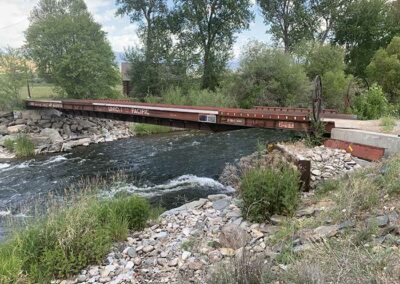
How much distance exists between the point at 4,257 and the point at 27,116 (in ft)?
70.9

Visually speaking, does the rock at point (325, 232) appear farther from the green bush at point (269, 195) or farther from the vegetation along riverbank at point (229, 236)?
the green bush at point (269, 195)

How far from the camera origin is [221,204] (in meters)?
8.33

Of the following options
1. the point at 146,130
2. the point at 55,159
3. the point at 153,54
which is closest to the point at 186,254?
the point at 55,159

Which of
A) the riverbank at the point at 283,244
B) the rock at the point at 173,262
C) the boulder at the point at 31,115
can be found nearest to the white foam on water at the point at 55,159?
the boulder at the point at 31,115

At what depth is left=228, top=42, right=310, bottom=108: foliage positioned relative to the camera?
2458 cm

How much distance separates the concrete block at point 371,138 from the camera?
8.34 m

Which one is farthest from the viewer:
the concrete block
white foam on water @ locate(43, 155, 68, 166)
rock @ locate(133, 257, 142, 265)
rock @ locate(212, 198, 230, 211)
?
white foam on water @ locate(43, 155, 68, 166)

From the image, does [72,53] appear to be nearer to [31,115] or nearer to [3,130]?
[31,115]

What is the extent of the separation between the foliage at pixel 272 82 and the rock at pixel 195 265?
65.1 feet

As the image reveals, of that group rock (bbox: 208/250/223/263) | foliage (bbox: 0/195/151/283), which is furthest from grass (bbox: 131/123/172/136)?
rock (bbox: 208/250/223/263)

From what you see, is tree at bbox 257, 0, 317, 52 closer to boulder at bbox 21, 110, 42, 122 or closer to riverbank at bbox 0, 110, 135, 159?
riverbank at bbox 0, 110, 135, 159

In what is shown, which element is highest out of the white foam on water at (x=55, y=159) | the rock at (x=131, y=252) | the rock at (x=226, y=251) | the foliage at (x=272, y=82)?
the foliage at (x=272, y=82)

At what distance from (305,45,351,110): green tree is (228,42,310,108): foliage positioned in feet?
4.84

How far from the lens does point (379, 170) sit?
676 cm
